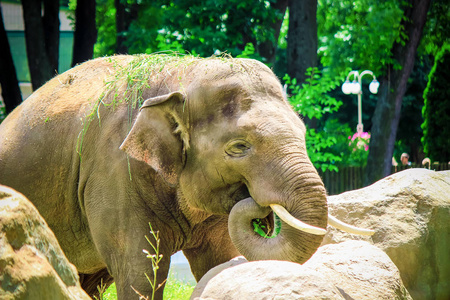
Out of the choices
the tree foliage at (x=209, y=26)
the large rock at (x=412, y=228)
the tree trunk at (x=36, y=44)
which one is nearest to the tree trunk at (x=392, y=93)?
the tree foliage at (x=209, y=26)

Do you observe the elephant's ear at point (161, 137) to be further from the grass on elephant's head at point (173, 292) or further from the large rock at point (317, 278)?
the grass on elephant's head at point (173, 292)

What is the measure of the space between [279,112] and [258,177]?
20.2 inches

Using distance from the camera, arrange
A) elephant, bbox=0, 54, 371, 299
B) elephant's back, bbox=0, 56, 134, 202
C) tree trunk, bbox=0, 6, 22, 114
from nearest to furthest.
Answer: elephant, bbox=0, 54, 371, 299 < elephant's back, bbox=0, 56, 134, 202 < tree trunk, bbox=0, 6, 22, 114

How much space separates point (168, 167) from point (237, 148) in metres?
0.57

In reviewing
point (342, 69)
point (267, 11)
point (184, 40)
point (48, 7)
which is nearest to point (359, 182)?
point (342, 69)

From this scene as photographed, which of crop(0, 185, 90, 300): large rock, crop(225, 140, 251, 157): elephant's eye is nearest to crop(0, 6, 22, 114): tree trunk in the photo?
crop(225, 140, 251, 157): elephant's eye

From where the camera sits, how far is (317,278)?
3.53 metres

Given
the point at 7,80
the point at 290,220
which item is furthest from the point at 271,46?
the point at 290,220

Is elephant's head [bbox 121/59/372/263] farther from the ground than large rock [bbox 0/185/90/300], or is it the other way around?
large rock [bbox 0/185/90/300]

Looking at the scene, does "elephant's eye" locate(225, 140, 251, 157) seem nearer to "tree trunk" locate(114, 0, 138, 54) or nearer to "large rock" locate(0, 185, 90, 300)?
"large rock" locate(0, 185, 90, 300)

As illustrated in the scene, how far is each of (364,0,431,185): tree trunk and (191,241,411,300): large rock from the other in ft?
43.2

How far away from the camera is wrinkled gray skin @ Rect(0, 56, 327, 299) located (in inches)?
189

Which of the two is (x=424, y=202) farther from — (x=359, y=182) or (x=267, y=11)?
(x=359, y=182)

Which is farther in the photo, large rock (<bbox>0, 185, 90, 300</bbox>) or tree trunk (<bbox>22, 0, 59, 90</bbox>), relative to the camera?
tree trunk (<bbox>22, 0, 59, 90</bbox>)
